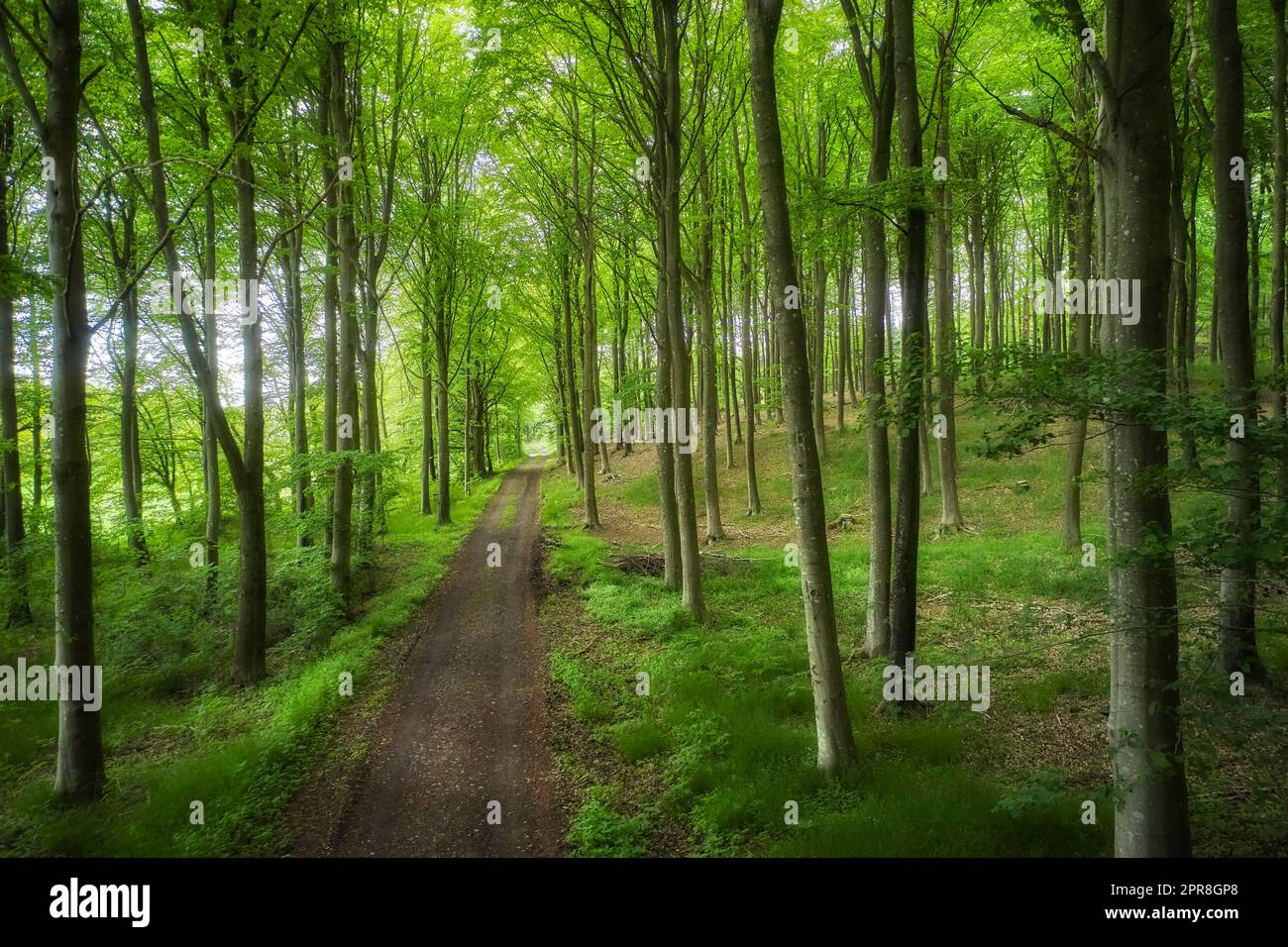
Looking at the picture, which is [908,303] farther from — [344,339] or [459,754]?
[344,339]

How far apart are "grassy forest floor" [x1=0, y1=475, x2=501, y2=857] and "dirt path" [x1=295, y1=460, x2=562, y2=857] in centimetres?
59

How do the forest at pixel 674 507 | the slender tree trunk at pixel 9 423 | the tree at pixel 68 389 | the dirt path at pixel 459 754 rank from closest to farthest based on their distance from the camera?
1. the forest at pixel 674 507
2. the dirt path at pixel 459 754
3. the tree at pixel 68 389
4. the slender tree trunk at pixel 9 423

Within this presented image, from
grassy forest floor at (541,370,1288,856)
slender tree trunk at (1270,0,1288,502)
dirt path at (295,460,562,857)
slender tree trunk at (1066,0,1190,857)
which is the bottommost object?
dirt path at (295,460,562,857)

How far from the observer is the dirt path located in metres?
5.41

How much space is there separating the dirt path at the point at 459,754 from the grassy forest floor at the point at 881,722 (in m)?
0.40

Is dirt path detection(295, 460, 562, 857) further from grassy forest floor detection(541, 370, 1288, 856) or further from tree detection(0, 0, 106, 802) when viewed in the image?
tree detection(0, 0, 106, 802)

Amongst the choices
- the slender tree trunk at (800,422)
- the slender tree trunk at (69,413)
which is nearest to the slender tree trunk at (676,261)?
the slender tree trunk at (800,422)

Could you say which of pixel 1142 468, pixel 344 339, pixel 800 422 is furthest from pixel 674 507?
pixel 1142 468

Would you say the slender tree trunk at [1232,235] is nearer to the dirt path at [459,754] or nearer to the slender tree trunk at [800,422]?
the slender tree trunk at [800,422]

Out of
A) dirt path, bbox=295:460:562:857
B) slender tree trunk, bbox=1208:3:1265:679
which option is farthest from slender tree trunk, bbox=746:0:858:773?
slender tree trunk, bbox=1208:3:1265:679

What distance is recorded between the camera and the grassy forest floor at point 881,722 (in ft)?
14.6
